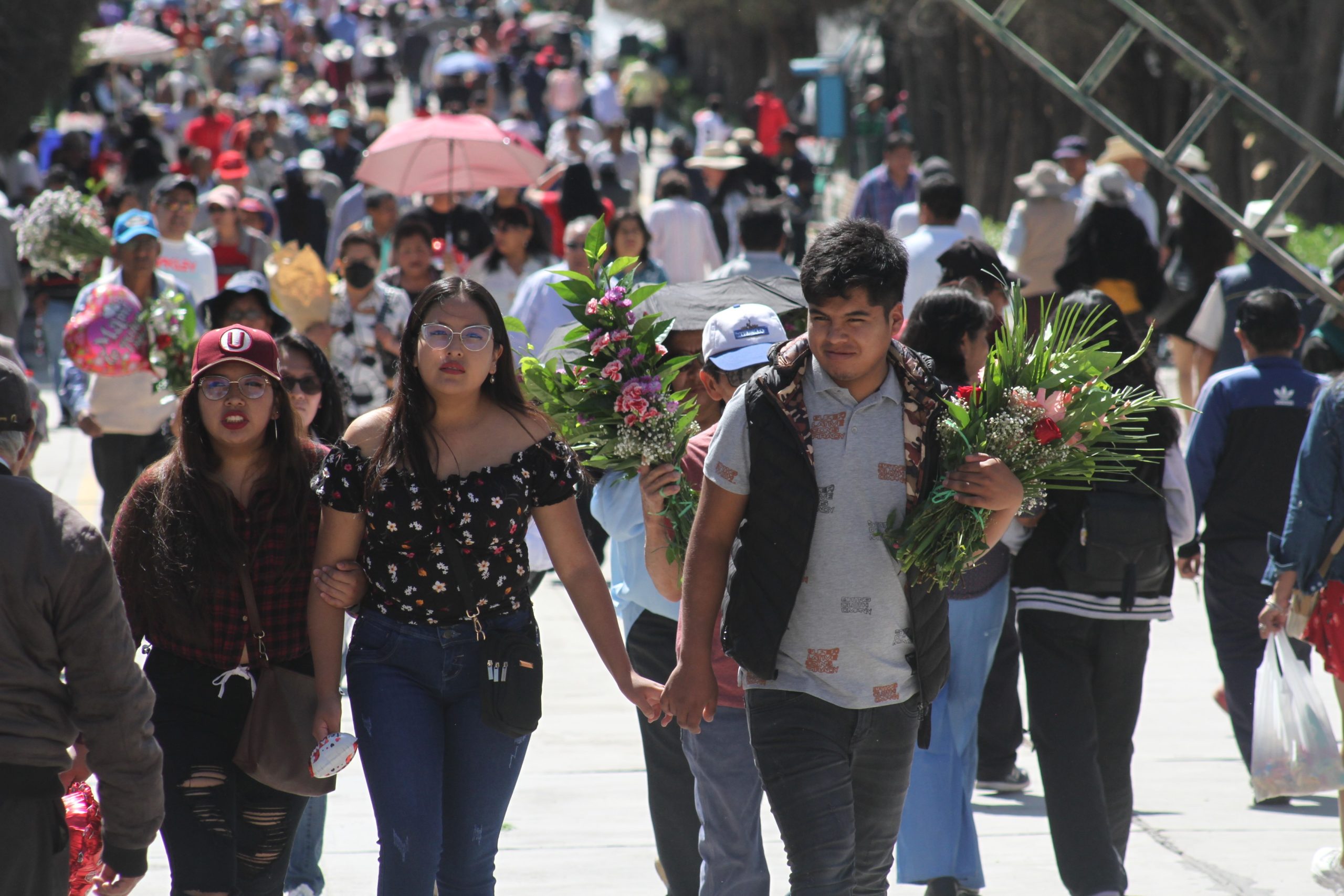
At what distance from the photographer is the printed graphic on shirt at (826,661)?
3719mm

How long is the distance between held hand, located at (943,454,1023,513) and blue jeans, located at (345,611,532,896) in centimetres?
115

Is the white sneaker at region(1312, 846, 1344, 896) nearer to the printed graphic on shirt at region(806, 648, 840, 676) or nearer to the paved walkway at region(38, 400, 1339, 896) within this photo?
the paved walkway at region(38, 400, 1339, 896)

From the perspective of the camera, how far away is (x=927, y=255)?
28.8 ft

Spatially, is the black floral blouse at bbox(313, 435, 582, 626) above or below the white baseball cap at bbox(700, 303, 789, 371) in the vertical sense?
below

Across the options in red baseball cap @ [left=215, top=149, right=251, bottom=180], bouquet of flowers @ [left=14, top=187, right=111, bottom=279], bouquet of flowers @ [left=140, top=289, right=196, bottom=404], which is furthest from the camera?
red baseball cap @ [left=215, top=149, right=251, bottom=180]

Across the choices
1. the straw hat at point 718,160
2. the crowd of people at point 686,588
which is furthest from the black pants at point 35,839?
the straw hat at point 718,160

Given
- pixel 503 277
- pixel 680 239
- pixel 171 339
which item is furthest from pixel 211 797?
pixel 680 239

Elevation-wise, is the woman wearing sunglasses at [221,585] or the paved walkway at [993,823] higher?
the woman wearing sunglasses at [221,585]

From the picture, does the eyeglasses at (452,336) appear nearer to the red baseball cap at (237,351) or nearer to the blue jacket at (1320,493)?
the red baseball cap at (237,351)

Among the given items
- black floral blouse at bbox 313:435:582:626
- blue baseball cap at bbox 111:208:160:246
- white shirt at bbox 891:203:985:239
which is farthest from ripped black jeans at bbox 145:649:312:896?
white shirt at bbox 891:203:985:239

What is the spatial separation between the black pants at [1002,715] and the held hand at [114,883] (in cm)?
378

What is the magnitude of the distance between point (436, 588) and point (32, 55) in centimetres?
2067

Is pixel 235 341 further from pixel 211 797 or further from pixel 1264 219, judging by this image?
pixel 1264 219

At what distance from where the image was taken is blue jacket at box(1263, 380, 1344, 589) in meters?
5.24
